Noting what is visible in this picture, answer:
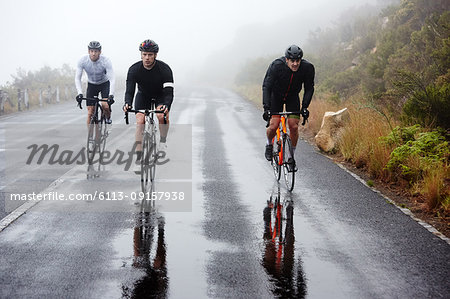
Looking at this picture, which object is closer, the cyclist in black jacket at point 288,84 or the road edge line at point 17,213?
the road edge line at point 17,213

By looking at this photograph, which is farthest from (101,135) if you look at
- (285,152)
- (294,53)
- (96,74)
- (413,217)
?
(413,217)

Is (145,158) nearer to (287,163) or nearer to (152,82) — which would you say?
(152,82)

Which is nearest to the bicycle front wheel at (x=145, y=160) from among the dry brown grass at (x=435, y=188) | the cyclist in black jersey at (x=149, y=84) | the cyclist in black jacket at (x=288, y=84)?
the cyclist in black jersey at (x=149, y=84)

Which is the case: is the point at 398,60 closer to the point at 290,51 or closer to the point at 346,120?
the point at 346,120

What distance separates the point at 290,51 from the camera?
8.35m

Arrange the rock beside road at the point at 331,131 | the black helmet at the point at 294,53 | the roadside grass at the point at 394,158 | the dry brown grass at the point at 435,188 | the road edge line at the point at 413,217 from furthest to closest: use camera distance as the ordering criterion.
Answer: the rock beside road at the point at 331,131 < the black helmet at the point at 294,53 < the roadside grass at the point at 394,158 < the dry brown grass at the point at 435,188 < the road edge line at the point at 413,217

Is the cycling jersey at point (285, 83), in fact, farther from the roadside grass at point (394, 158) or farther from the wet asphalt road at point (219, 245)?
the roadside grass at point (394, 158)

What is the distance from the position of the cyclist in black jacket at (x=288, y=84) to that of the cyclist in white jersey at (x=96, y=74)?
3762mm

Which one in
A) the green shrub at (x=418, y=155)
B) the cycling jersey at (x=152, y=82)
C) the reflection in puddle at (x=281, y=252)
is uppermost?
the cycling jersey at (x=152, y=82)

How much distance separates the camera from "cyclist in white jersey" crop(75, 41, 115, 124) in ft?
37.0

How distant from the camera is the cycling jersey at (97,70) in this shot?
1141cm

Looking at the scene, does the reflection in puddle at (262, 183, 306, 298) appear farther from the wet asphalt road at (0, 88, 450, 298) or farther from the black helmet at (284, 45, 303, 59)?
the black helmet at (284, 45, 303, 59)

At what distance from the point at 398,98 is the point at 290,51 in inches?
277

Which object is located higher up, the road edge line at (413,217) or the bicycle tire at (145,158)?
the bicycle tire at (145,158)
